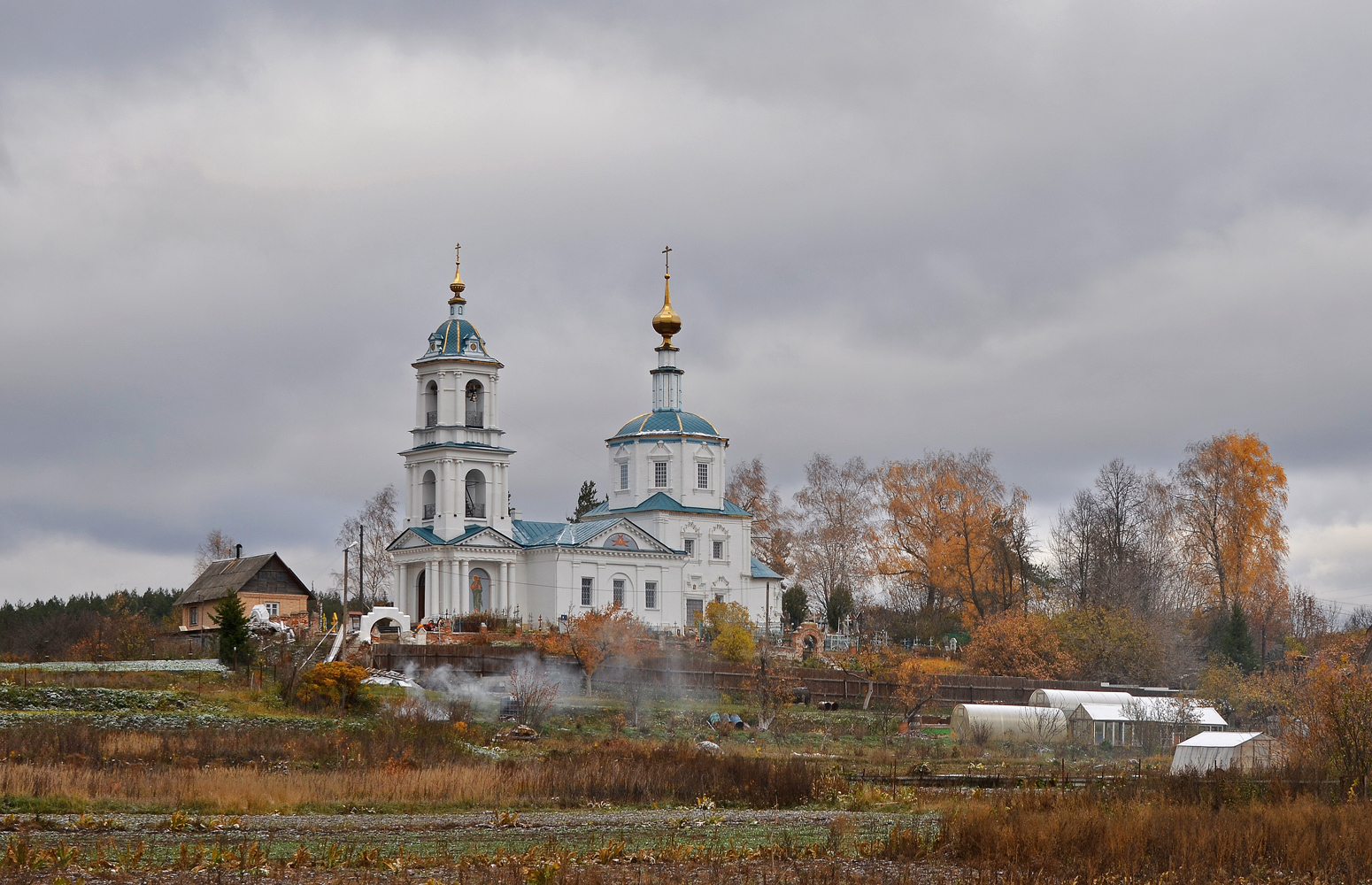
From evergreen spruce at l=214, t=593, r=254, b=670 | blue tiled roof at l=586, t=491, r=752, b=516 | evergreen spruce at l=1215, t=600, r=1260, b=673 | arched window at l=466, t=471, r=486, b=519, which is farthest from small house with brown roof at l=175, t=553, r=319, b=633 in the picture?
evergreen spruce at l=1215, t=600, r=1260, b=673

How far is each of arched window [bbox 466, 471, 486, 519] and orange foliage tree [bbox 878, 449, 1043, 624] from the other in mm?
25789

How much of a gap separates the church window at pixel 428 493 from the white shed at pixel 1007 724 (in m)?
27.8

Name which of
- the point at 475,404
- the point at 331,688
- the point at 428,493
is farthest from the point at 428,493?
the point at 331,688

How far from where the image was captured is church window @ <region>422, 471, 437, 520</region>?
6888 cm

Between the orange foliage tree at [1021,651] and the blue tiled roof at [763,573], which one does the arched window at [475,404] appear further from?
the orange foliage tree at [1021,651]

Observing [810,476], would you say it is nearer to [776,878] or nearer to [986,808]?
[986,808]

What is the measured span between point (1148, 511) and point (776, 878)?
229ft

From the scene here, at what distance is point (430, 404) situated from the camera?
2729 inches

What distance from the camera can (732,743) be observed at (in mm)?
39719

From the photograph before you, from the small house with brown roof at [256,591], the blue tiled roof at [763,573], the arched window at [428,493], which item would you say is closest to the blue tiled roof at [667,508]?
the blue tiled roof at [763,573]

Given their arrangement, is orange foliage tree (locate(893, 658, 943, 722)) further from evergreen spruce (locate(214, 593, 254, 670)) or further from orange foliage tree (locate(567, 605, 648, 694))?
evergreen spruce (locate(214, 593, 254, 670))

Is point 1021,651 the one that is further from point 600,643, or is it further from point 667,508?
point 600,643

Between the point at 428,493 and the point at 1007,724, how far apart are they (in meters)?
29.8

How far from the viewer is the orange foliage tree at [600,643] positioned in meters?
50.7
